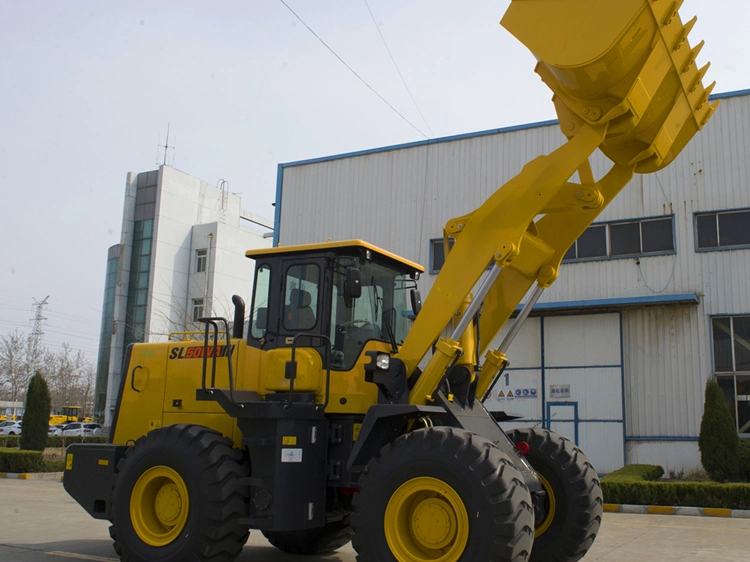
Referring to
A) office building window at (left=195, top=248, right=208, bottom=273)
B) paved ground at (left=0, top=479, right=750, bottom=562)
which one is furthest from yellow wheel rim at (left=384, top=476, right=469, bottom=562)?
office building window at (left=195, top=248, right=208, bottom=273)

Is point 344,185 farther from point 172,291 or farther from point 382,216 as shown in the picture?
point 172,291

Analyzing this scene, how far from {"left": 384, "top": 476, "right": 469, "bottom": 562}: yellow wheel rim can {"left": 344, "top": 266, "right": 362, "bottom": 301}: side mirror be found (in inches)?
71.3

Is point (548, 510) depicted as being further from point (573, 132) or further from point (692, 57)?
point (692, 57)

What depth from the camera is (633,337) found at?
65.4 feet

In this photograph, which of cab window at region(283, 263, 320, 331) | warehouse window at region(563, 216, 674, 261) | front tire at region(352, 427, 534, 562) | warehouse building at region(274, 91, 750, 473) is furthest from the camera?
warehouse window at region(563, 216, 674, 261)

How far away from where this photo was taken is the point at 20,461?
2147 cm

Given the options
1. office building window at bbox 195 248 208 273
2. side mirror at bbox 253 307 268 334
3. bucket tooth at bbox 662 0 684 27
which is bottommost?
side mirror at bbox 253 307 268 334

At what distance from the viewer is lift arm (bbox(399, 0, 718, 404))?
6137 mm

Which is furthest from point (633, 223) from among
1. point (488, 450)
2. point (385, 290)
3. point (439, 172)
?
point (488, 450)

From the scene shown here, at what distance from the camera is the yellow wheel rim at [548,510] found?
289 inches

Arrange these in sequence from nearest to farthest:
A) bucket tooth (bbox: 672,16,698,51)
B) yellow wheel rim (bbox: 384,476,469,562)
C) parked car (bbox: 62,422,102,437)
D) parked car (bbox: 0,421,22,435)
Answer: yellow wheel rim (bbox: 384,476,469,562), bucket tooth (bbox: 672,16,698,51), parked car (bbox: 62,422,102,437), parked car (bbox: 0,421,22,435)

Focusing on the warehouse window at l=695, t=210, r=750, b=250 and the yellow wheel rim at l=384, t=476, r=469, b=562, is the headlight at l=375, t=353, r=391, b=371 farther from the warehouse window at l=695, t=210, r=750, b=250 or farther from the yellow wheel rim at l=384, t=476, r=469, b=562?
the warehouse window at l=695, t=210, r=750, b=250

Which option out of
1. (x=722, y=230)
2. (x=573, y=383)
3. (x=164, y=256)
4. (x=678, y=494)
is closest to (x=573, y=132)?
(x=678, y=494)

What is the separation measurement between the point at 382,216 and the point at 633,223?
7602mm
